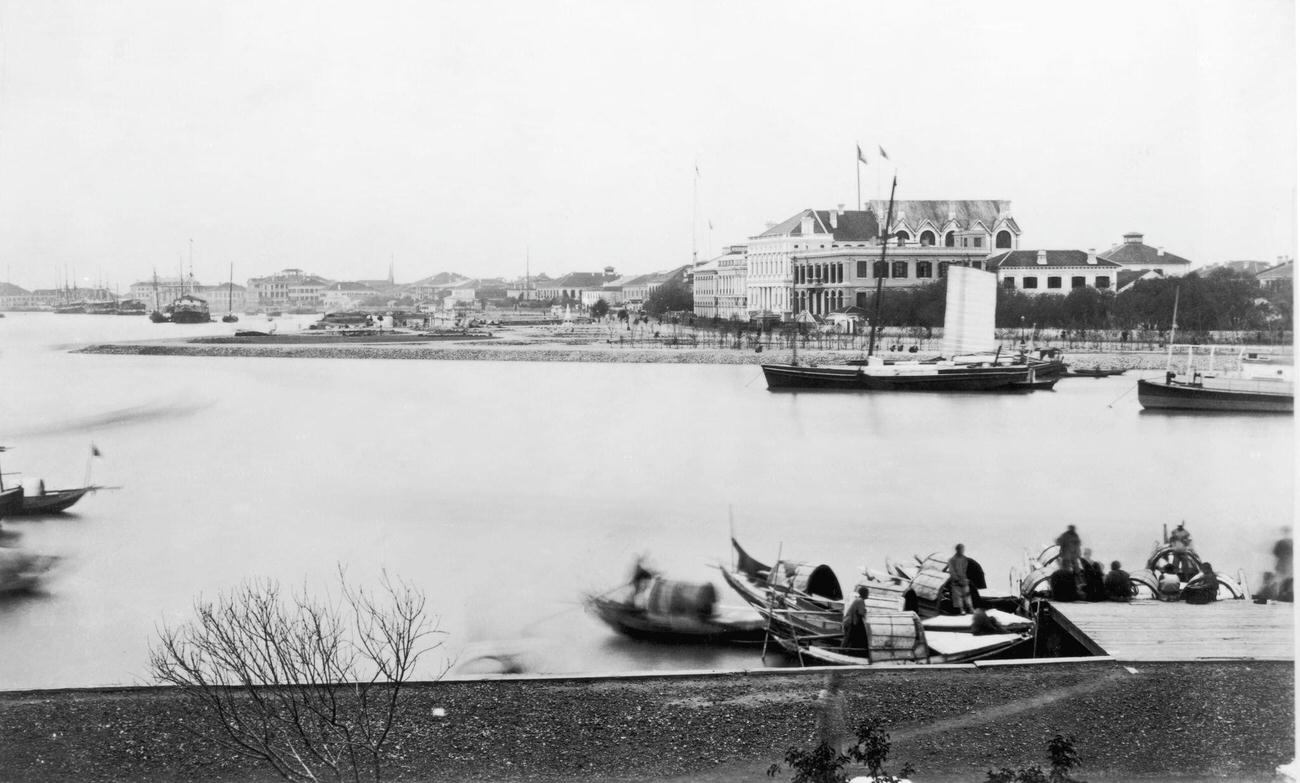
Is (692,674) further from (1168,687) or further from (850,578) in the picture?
(1168,687)

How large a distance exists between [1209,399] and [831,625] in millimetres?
1916

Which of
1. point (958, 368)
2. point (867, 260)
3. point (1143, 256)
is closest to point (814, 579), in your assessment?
point (958, 368)

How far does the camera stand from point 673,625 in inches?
192

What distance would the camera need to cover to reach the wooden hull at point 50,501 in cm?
469

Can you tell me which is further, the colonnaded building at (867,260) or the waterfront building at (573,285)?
the waterfront building at (573,285)

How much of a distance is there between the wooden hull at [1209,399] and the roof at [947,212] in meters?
0.94

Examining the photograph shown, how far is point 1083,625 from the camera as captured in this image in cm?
491

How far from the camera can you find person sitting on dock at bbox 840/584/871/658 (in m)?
4.81

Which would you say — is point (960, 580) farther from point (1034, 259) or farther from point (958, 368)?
point (1034, 259)

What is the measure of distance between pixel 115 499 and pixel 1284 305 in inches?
191

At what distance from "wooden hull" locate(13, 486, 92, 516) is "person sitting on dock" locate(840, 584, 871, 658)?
311cm

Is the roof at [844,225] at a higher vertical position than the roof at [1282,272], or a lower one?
higher

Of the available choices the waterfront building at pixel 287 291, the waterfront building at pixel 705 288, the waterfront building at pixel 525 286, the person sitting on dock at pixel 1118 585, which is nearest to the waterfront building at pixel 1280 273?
the person sitting on dock at pixel 1118 585

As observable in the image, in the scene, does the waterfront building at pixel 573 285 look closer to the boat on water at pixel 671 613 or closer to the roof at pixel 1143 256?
the boat on water at pixel 671 613
